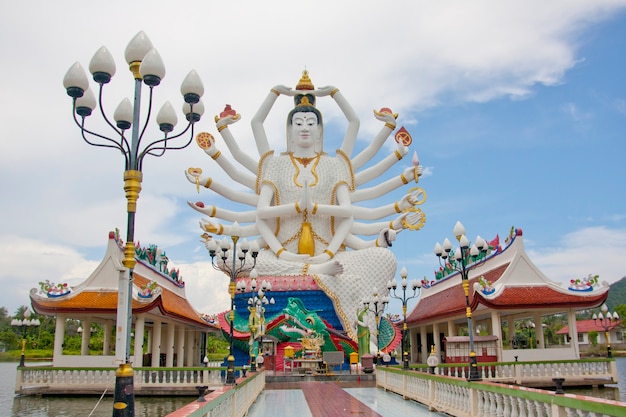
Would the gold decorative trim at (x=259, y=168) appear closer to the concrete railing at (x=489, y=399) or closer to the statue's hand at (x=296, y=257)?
the statue's hand at (x=296, y=257)

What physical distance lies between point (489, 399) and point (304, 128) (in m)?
22.4

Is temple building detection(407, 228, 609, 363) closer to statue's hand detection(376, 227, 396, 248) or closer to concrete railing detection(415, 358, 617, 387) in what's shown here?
concrete railing detection(415, 358, 617, 387)

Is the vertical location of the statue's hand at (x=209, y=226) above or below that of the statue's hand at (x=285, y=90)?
below

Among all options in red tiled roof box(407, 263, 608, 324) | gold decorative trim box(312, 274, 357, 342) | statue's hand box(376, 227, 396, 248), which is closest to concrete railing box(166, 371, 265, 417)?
red tiled roof box(407, 263, 608, 324)

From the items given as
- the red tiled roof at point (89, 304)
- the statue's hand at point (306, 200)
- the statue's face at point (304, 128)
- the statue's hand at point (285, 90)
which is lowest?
the red tiled roof at point (89, 304)

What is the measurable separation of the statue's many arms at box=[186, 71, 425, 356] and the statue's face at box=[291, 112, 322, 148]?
51mm

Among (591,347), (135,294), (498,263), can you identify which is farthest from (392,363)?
(591,347)

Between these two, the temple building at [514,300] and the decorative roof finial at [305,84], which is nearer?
the temple building at [514,300]

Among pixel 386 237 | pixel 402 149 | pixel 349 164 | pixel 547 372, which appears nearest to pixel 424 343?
pixel 386 237

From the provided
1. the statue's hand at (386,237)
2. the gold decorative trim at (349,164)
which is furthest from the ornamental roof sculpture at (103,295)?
the gold decorative trim at (349,164)

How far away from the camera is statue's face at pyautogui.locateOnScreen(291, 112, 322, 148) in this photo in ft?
96.1

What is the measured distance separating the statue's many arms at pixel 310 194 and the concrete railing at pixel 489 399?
13.2 metres

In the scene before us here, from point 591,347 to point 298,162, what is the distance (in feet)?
118

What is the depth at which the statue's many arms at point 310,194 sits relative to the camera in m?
27.5
